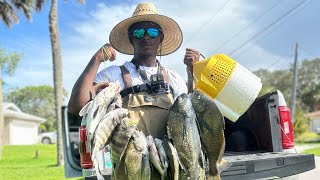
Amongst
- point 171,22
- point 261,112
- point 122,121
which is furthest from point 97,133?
point 261,112

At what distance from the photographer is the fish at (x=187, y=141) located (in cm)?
232

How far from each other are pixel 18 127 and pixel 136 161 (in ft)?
139

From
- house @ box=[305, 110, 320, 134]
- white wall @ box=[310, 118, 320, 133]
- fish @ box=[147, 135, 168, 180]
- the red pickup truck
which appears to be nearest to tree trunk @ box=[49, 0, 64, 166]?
the red pickup truck

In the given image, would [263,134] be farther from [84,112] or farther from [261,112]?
[84,112]

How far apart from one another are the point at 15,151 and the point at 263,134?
24.9 metres

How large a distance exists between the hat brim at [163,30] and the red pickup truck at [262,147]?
0.97 meters

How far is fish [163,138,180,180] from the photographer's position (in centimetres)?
233

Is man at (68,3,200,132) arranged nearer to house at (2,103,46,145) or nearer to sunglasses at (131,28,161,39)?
sunglasses at (131,28,161,39)

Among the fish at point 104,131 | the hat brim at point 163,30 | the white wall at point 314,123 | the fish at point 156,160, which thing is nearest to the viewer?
the fish at point 104,131

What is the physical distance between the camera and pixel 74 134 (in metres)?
7.91

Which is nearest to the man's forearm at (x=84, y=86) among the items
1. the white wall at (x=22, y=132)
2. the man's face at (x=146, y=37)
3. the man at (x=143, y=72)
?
→ the man at (x=143, y=72)

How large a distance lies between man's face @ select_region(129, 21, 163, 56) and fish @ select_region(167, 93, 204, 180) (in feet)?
2.97

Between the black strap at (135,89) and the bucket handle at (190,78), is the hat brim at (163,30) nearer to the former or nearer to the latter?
the bucket handle at (190,78)

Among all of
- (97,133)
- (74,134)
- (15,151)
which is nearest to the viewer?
(97,133)
